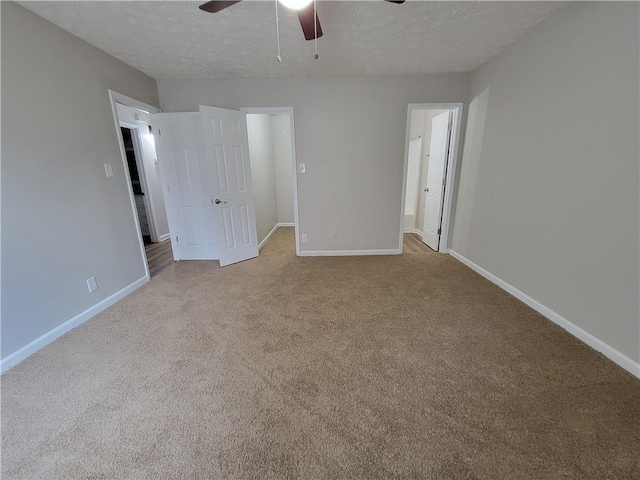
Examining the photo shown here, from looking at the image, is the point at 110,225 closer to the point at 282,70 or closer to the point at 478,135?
the point at 282,70

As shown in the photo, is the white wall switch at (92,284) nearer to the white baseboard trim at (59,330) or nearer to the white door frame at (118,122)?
the white baseboard trim at (59,330)

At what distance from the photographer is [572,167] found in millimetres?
1910

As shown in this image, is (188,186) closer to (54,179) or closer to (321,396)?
(54,179)

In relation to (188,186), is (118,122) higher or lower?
higher

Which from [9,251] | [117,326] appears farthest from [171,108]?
[117,326]

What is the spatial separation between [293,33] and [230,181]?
6.07 ft

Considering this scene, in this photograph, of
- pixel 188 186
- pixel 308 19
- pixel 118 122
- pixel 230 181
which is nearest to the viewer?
pixel 308 19

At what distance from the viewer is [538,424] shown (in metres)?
1.25

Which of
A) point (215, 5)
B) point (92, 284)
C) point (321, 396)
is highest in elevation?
point (215, 5)

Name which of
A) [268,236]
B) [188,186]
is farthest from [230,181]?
[268,236]

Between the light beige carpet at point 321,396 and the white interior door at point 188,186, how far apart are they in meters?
1.41

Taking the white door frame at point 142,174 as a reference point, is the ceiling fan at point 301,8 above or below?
above

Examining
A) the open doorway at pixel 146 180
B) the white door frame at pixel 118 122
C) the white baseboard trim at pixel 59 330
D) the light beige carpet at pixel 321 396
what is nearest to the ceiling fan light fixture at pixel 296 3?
the white door frame at pixel 118 122

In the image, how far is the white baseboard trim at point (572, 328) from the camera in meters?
1.58
